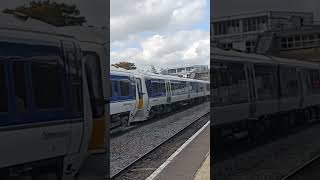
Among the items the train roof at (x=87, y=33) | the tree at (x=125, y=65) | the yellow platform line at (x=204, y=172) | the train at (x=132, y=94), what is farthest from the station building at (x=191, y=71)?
the train roof at (x=87, y=33)

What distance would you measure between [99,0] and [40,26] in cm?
34

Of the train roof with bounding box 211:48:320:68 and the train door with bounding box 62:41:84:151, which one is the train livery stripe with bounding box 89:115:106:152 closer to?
the train door with bounding box 62:41:84:151

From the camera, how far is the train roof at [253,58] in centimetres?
239

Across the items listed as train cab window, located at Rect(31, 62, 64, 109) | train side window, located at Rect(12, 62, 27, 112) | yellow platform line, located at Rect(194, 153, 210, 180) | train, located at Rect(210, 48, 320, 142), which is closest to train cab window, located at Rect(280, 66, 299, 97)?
train, located at Rect(210, 48, 320, 142)

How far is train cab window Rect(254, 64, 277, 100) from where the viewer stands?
8.52ft

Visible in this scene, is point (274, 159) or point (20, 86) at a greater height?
point (20, 86)

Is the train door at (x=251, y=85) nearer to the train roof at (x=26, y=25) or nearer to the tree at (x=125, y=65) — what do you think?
the tree at (x=125, y=65)

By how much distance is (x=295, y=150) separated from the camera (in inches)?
118

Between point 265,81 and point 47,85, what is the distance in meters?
1.49

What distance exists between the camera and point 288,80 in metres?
2.82

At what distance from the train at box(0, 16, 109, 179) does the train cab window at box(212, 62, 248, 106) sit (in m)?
0.73

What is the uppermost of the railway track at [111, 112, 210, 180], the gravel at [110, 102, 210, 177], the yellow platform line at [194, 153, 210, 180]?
the gravel at [110, 102, 210, 177]

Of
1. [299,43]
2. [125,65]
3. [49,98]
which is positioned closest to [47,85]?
[49,98]

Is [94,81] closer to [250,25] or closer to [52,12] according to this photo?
[52,12]
